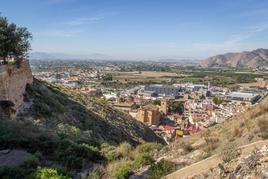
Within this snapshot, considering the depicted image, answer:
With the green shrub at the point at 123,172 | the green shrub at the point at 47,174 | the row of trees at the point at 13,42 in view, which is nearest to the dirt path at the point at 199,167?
the green shrub at the point at 123,172

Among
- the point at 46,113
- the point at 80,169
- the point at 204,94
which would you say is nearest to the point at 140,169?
the point at 80,169

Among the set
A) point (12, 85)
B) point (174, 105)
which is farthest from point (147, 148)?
point (174, 105)

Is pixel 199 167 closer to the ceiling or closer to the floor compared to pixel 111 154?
closer to the ceiling

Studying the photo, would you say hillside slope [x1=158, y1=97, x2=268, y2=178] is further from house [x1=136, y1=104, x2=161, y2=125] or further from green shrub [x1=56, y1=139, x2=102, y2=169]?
house [x1=136, y1=104, x2=161, y2=125]

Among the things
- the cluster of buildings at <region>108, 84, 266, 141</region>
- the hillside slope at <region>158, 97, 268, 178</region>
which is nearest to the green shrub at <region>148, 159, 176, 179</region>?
the hillside slope at <region>158, 97, 268, 178</region>

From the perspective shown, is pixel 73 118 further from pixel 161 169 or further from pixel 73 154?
Answer: pixel 161 169

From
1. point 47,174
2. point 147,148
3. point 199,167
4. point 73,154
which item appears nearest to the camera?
point 199,167

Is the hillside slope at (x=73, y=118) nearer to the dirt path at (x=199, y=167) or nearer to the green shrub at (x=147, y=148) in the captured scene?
the green shrub at (x=147, y=148)
